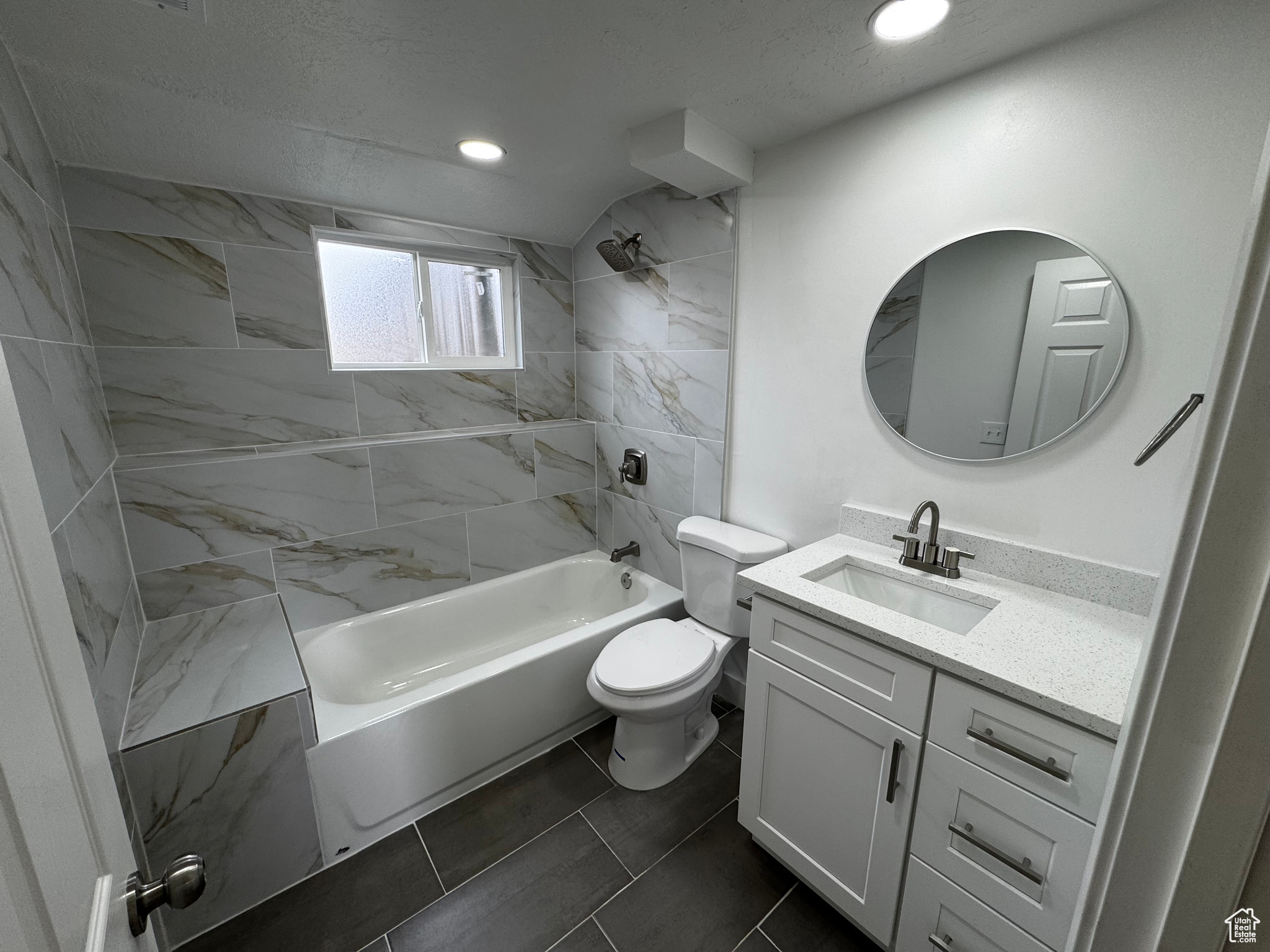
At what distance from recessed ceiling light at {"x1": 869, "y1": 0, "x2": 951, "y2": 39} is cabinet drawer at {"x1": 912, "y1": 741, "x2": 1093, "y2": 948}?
162cm

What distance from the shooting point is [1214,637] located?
378 millimetres

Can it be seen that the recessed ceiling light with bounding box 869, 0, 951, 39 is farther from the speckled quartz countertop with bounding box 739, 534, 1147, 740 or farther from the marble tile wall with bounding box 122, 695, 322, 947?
the marble tile wall with bounding box 122, 695, 322, 947

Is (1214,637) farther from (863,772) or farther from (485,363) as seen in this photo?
(485,363)

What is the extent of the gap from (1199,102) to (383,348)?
269 centimetres

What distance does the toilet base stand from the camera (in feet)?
6.02

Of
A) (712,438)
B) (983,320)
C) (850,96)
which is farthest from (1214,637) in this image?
(712,438)

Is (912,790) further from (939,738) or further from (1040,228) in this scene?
(1040,228)

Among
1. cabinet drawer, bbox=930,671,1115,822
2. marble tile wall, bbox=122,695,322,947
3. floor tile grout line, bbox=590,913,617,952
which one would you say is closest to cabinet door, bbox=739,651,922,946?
cabinet drawer, bbox=930,671,1115,822

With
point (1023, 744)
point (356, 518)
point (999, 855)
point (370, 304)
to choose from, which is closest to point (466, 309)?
point (370, 304)

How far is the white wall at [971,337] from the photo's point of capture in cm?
135

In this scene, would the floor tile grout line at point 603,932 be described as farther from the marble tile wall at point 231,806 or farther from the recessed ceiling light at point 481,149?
the recessed ceiling light at point 481,149

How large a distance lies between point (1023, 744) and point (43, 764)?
137 cm

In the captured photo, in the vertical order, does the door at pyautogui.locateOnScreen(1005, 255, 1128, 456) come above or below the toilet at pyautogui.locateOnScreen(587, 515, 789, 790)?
above

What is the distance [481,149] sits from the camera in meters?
1.80
